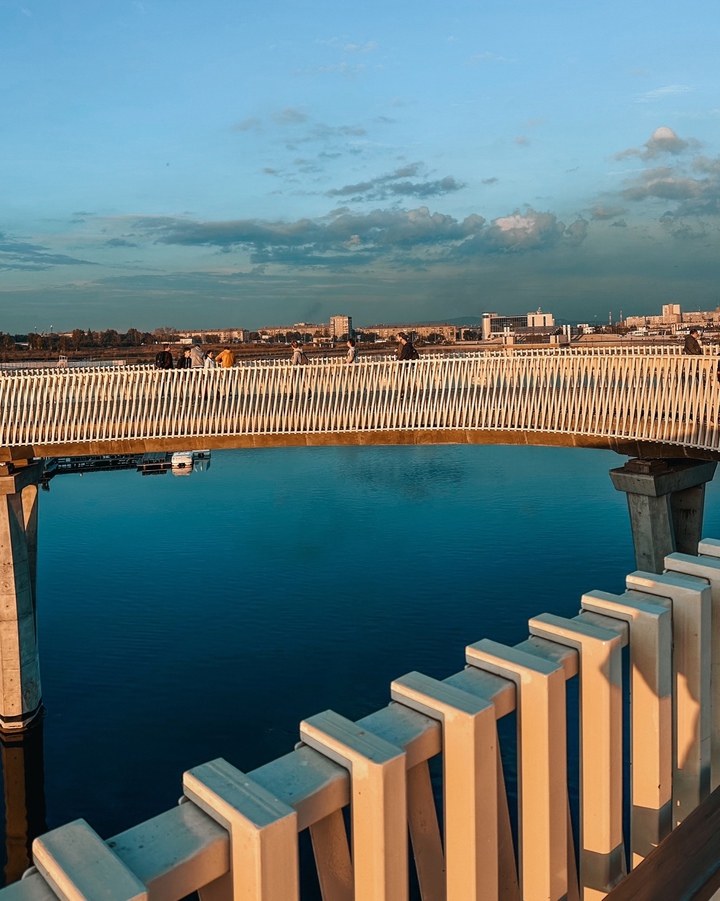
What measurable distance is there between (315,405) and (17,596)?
314 inches

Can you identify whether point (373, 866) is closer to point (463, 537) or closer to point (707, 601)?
point (707, 601)

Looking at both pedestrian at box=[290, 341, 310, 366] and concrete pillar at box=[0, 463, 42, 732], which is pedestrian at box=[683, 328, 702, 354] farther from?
concrete pillar at box=[0, 463, 42, 732]

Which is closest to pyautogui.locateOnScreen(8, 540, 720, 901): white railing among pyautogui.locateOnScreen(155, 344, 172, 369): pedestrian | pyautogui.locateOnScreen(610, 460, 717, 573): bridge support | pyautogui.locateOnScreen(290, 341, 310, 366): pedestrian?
pyautogui.locateOnScreen(610, 460, 717, 573): bridge support

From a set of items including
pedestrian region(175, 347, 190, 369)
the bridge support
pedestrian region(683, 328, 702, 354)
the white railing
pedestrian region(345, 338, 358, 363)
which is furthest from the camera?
pedestrian region(175, 347, 190, 369)

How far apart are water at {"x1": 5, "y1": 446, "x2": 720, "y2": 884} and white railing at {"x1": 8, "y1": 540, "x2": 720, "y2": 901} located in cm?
1520

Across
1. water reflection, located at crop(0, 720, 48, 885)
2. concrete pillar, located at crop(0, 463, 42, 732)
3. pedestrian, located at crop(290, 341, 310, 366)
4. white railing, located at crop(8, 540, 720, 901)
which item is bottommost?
water reflection, located at crop(0, 720, 48, 885)

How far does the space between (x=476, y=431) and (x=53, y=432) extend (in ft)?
28.8

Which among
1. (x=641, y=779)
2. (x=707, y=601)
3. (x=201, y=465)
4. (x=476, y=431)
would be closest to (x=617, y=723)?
(x=641, y=779)

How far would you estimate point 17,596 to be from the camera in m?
18.4

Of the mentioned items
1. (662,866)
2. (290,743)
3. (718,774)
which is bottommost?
(290,743)

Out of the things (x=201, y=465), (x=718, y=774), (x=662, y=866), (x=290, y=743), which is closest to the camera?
(x=662, y=866)

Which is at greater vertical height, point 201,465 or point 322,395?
point 322,395

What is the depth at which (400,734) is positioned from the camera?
7.41ft

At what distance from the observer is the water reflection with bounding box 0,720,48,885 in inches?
664
